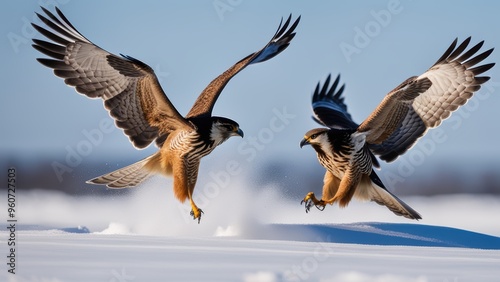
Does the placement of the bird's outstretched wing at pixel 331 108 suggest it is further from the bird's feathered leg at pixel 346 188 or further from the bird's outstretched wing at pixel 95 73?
the bird's outstretched wing at pixel 95 73

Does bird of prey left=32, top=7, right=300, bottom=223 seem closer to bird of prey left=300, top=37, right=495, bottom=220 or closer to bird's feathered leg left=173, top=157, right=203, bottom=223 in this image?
bird's feathered leg left=173, top=157, right=203, bottom=223

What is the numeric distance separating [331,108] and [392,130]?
7.62 feet

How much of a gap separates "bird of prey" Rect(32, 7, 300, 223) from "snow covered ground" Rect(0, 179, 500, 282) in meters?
0.94

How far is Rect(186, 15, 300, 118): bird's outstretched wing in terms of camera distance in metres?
13.2

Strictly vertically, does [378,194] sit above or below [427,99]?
below

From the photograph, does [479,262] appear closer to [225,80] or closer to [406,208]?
[406,208]

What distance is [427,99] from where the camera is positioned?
43.3 feet

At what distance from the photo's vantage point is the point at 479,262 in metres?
11.1

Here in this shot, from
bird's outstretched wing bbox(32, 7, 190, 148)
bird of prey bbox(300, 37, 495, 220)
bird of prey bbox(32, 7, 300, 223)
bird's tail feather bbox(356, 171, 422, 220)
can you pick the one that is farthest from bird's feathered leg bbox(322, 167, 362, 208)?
bird's outstretched wing bbox(32, 7, 190, 148)

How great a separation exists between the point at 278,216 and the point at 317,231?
3.13ft

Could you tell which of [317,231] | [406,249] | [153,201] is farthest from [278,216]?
[406,249]

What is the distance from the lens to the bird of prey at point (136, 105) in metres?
12.3

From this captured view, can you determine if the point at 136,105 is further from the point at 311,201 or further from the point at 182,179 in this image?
the point at 311,201

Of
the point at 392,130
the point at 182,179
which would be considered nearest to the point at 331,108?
the point at 392,130
